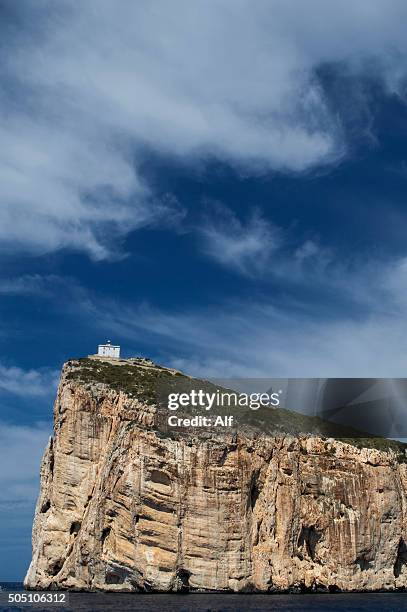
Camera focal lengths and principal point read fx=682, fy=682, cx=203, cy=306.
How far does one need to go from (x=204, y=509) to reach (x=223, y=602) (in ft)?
25.7

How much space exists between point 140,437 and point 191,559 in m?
10.3

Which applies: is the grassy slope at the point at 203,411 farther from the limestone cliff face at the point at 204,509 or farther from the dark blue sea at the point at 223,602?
the dark blue sea at the point at 223,602

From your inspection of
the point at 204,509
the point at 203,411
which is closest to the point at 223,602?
the point at 204,509

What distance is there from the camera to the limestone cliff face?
53000 millimetres

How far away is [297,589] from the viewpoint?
184 feet

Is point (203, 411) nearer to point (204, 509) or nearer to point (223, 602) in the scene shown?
point (204, 509)

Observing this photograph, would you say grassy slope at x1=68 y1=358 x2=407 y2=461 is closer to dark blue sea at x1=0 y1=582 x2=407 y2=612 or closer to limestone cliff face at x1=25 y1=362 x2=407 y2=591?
limestone cliff face at x1=25 y1=362 x2=407 y2=591

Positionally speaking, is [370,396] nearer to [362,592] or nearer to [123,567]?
[362,592]

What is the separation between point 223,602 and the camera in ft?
156

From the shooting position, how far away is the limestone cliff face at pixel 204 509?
5300 centimetres

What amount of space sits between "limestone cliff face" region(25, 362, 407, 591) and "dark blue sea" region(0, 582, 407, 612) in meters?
1.15

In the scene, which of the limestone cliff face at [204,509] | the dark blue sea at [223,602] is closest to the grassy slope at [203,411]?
the limestone cliff face at [204,509]

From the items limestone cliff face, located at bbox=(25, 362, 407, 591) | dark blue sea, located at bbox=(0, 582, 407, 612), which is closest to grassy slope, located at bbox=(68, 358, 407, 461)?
limestone cliff face, located at bbox=(25, 362, 407, 591)

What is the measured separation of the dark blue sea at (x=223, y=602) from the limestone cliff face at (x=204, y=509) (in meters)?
1.15
